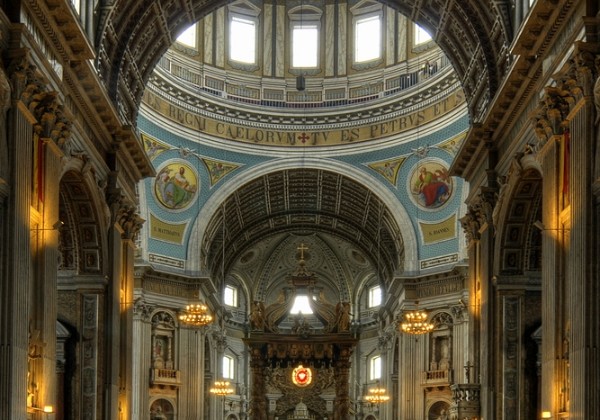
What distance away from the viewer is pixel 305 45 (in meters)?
49.3

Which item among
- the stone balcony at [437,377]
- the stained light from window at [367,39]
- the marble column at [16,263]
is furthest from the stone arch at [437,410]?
the marble column at [16,263]

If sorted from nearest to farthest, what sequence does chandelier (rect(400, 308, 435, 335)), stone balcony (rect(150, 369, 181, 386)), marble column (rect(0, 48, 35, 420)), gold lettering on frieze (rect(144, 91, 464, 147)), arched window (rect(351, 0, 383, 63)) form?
marble column (rect(0, 48, 35, 420)) < chandelier (rect(400, 308, 435, 335)) < stone balcony (rect(150, 369, 181, 386)) < gold lettering on frieze (rect(144, 91, 464, 147)) < arched window (rect(351, 0, 383, 63))

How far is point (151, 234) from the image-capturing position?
44781 millimetres

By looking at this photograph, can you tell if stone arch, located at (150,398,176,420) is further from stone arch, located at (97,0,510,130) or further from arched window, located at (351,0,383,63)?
stone arch, located at (97,0,510,130)

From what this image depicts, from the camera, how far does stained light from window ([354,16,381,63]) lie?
48.2 meters

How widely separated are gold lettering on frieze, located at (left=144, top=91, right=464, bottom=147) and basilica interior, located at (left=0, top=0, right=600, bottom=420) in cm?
9

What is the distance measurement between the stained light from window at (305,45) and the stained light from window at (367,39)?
5.88 ft

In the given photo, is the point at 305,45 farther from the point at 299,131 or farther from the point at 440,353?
the point at 440,353

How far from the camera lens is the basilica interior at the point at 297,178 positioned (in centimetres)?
1831

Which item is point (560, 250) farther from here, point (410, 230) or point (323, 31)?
point (323, 31)

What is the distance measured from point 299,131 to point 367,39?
197 inches

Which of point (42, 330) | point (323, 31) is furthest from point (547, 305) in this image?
point (323, 31)

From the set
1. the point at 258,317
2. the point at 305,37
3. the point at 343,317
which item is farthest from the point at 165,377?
the point at 305,37

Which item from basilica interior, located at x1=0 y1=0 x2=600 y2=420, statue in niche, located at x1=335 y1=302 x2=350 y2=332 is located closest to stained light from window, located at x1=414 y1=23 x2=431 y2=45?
basilica interior, located at x1=0 y1=0 x2=600 y2=420
